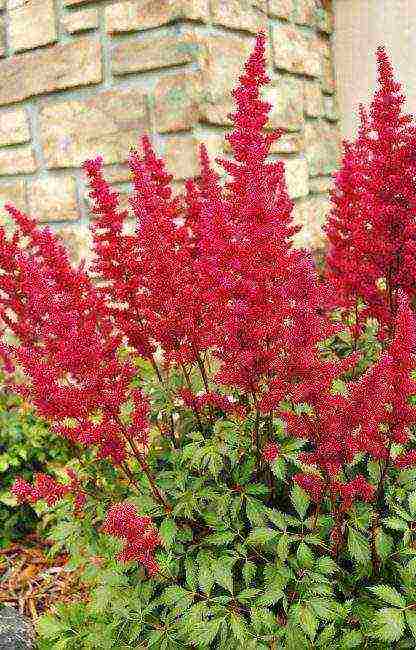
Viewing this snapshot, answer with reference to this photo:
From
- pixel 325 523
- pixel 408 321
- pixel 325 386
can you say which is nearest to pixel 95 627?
pixel 325 523

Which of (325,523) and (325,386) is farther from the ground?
(325,386)

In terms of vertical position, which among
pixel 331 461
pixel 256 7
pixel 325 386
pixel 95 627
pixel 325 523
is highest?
pixel 256 7

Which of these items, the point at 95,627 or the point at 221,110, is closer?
the point at 95,627

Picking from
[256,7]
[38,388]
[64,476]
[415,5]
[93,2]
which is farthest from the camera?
[415,5]

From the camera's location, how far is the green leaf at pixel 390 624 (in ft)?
4.50

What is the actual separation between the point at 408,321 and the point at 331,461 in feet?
1.24

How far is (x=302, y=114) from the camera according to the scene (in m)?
4.50

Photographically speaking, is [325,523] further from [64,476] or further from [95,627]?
[64,476]

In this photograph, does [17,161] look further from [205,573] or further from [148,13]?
[205,573]

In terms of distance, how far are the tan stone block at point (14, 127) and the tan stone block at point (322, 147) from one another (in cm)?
189

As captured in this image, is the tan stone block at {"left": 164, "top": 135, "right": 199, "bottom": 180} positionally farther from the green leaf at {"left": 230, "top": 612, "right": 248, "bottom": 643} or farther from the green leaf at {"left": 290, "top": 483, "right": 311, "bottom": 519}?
the green leaf at {"left": 230, "top": 612, "right": 248, "bottom": 643}

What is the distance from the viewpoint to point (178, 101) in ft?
11.8

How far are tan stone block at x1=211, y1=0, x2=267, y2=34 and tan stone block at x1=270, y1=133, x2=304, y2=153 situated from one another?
0.69 metres

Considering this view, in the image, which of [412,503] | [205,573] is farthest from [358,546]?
[205,573]
